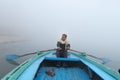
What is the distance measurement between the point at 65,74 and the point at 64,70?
0.67 m

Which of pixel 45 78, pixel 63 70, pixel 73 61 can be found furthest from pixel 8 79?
pixel 73 61


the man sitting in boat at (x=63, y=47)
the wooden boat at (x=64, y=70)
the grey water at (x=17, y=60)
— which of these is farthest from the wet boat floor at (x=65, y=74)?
the grey water at (x=17, y=60)

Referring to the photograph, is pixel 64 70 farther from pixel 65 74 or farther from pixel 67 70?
pixel 65 74

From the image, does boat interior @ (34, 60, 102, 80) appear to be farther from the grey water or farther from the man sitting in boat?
the grey water

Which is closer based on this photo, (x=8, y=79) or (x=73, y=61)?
(x=8, y=79)

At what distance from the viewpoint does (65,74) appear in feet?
27.9

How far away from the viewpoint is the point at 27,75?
588cm

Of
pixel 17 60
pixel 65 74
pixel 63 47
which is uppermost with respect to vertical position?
pixel 63 47

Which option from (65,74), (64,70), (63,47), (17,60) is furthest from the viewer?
(17,60)

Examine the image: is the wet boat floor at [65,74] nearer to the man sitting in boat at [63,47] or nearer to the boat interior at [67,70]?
the boat interior at [67,70]

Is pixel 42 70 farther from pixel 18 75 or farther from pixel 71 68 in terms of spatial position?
pixel 18 75

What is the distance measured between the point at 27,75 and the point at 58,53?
4.49m

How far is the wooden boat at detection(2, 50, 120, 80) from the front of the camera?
20.3 ft

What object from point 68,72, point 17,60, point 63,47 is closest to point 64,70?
point 68,72
